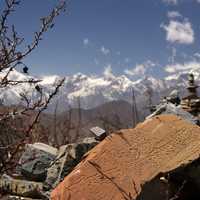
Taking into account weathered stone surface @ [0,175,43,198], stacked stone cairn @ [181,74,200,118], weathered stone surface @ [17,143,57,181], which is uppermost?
stacked stone cairn @ [181,74,200,118]

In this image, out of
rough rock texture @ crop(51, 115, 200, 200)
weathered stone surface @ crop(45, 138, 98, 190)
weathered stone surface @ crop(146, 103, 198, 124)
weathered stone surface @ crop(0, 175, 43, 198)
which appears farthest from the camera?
weathered stone surface @ crop(146, 103, 198, 124)

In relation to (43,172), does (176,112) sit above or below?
above

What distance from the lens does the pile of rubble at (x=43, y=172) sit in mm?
8445

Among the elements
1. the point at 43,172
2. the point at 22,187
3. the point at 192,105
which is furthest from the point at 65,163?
the point at 192,105

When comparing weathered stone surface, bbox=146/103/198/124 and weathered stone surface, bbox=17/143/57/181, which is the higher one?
weathered stone surface, bbox=146/103/198/124

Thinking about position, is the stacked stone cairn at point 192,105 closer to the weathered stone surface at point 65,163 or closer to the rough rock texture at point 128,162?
the weathered stone surface at point 65,163

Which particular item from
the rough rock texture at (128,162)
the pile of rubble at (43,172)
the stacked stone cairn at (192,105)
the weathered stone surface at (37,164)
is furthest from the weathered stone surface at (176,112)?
the stacked stone cairn at (192,105)

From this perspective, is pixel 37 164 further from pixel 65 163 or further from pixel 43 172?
pixel 65 163

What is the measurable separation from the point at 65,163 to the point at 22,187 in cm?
103

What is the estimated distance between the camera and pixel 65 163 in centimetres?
849

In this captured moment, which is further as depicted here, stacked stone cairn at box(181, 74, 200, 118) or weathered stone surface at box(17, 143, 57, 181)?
stacked stone cairn at box(181, 74, 200, 118)

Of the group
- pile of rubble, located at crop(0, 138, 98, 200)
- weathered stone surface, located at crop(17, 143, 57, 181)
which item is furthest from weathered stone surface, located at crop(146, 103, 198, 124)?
weathered stone surface, located at crop(17, 143, 57, 181)

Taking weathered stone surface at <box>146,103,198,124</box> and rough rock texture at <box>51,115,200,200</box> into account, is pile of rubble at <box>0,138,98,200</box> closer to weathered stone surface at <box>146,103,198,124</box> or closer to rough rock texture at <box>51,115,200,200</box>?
rough rock texture at <box>51,115,200,200</box>

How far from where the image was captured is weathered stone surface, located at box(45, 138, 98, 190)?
841 centimetres
